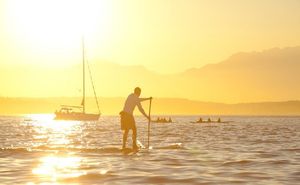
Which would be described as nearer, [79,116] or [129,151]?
[129,151]

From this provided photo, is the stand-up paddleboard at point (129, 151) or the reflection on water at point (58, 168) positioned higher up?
the stand-up paddleboard at point (129, 151)

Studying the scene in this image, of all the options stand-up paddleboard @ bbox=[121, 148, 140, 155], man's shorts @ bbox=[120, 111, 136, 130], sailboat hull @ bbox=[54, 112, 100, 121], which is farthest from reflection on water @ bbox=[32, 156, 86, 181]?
sailboat hull @ bbox=[54, 112, 100, 121]

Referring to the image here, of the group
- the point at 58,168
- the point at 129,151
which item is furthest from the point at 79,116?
the point at 58,168

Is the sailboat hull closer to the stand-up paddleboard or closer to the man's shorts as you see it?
the stand-up paddleboard

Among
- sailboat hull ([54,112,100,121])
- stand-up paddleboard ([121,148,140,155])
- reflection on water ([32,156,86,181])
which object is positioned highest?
sailboat hull ([54,112,100,121])

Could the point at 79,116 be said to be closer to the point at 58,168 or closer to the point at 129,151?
the point at 129,151

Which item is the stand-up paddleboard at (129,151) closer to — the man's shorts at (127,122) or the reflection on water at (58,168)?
the man's shorts at (127,122)

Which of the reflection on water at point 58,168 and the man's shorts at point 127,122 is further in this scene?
the man's shorts at point 127,122

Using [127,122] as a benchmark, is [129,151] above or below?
below

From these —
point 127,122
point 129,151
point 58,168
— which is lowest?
point 58,168

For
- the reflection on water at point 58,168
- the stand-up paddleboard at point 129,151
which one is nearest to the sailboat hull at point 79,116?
the stand-up paddleboard at point 129,151

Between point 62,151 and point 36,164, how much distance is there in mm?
5643

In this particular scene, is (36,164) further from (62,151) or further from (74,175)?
(62,151)

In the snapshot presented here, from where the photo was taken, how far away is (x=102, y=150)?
2466cm
